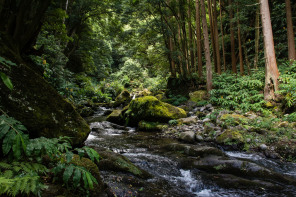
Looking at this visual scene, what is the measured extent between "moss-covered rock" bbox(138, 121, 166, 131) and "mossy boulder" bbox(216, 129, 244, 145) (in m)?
2.89

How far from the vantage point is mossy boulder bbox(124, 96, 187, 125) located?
336 inches

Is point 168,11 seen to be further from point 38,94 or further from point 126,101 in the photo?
point 38,94

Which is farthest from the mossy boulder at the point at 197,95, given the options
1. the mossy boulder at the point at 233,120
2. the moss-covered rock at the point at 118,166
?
the moss-covered rock at the point at 118,166

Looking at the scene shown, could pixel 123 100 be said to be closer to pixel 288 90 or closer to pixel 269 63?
pixel 269 63

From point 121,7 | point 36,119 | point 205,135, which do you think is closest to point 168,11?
point 121,7

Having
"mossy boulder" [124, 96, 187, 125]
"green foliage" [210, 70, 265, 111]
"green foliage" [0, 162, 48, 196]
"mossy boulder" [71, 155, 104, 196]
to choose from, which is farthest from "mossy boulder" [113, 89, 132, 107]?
"green foliage" [0, 162, 48, 196]

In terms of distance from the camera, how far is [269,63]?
8055 mm

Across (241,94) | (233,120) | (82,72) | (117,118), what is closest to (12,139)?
(233,120)

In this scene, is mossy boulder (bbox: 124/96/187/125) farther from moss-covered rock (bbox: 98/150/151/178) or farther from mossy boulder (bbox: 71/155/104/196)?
mossy boulder (bbox: 71/155/104/196)

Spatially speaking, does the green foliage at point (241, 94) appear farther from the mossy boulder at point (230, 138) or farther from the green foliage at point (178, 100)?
the mossy boulder at point (230, 138)

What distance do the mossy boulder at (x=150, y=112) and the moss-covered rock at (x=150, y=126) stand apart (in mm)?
304

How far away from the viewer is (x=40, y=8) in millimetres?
3795

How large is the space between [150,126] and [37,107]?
5.68 meters

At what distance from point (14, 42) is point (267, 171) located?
19.2 feet
